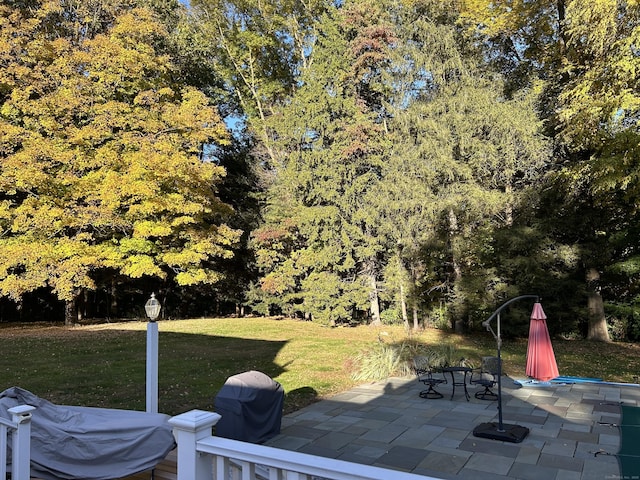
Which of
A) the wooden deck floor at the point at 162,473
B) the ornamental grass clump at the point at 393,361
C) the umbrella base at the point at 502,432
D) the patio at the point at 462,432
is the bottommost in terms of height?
the patio at the point at 462,432

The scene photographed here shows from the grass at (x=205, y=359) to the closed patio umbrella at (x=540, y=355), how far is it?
1.91m

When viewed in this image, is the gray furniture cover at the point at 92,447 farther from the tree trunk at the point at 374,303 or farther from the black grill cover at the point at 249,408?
the tree trunk at the point at 374,303

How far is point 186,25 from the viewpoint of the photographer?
20.2 metres

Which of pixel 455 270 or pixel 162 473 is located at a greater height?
pixel 455 270

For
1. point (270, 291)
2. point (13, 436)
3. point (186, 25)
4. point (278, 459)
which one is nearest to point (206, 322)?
point (270, 291)

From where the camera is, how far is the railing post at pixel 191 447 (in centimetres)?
224

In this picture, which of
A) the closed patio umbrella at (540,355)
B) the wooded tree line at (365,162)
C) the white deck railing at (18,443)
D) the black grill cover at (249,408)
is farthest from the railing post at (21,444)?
the wooded tree line at (365,162)

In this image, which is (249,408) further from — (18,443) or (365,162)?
(365,162)

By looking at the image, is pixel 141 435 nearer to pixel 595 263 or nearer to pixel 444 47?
pixel 595 263

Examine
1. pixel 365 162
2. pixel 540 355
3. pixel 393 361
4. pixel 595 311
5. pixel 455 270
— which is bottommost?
pixel 393 361

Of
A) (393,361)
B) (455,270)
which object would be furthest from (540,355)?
(455,270)

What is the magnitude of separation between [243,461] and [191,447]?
0.34 meters

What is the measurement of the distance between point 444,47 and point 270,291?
11.8m

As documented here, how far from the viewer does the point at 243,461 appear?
2.10 meters
